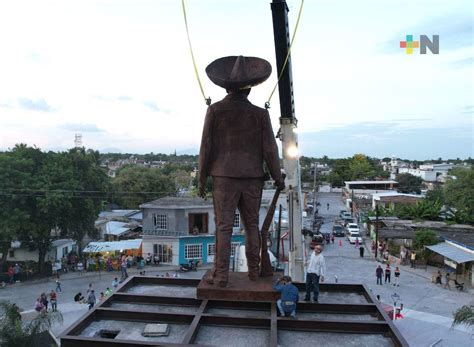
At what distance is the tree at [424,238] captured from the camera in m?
31.8

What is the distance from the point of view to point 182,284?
9156mm

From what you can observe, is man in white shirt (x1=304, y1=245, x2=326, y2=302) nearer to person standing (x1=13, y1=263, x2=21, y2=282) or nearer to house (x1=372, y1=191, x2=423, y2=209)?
person standing (x1=13, y1=263, x2=21, y2=282)

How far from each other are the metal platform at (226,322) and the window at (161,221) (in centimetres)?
2515

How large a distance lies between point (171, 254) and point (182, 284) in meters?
25.1

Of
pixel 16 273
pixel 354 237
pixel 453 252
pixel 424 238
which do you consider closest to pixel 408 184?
pixel 354 237

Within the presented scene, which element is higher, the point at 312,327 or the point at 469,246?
the point at 312,327

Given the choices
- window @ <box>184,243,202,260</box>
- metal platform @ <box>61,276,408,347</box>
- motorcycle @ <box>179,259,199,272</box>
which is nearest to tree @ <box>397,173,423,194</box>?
window @ <box>184,243,202,260</box>

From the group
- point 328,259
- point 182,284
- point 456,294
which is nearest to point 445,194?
point 328,259

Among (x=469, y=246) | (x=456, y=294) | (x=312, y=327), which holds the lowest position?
(x=456, y=294)

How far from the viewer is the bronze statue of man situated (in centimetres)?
830

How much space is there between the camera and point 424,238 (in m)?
32.1

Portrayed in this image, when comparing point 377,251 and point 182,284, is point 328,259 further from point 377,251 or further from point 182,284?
point 182,284

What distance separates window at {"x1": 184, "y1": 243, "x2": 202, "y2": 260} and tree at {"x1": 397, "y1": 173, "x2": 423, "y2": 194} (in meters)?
65.1

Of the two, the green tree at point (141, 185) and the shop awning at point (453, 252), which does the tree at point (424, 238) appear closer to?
the shop awning at point (453, 252)
